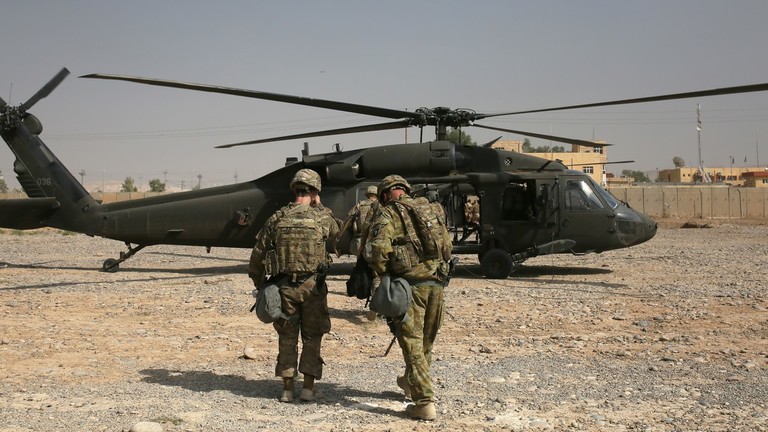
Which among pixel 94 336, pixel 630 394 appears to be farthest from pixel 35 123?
pixel 630 394

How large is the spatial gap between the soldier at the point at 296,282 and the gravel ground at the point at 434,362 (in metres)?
0.26

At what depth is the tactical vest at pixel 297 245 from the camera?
18.1 ft

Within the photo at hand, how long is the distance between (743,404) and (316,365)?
2893 millimetres

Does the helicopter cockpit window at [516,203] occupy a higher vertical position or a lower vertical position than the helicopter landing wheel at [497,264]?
higher

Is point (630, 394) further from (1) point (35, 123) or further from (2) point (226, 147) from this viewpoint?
(1) point (35, 123)

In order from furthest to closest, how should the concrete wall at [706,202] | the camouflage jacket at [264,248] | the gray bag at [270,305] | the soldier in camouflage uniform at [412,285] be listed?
1. the concrete wall at [706,202]
2. the camouflage jacket at [264,248]
3. the gray bag at [270,305]
4. the soldier in camouflage uniform at [412,285]

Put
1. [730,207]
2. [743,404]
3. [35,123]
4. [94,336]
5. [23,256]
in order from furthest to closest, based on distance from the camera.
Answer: [730,207]
[23,256]
[35,123]
[94,336]
[743,404]

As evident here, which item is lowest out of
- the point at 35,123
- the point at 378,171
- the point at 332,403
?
the point at 332,403

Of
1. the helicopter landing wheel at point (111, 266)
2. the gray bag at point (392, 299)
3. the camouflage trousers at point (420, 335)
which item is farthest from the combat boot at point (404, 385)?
the helicopter landing wheel at point (111, 266)

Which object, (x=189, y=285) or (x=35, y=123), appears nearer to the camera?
(x=189, y=285)

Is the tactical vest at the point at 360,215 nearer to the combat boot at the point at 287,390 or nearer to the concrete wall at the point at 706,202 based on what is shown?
the combat boot at the point at 287,390

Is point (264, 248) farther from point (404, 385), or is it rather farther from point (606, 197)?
point (606, 197)

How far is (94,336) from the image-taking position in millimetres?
7922

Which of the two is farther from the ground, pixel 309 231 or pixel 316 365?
pixel 309 231
